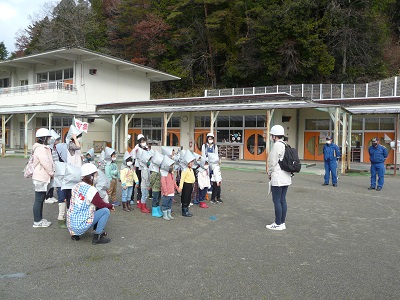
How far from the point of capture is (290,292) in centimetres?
375

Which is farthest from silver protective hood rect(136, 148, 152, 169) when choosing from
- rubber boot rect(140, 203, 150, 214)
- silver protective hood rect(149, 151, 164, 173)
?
rubber boot rect(140, 203, 150, 214)

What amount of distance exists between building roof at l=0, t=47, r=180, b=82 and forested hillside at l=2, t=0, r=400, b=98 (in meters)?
9.28

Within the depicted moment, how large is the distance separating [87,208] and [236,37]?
36.0m

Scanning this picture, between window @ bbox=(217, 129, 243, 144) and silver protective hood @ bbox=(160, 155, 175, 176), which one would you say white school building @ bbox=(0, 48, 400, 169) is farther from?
silver protective hood @ bbox=(160, 155, 175, 176)

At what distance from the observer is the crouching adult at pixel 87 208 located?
5137mm

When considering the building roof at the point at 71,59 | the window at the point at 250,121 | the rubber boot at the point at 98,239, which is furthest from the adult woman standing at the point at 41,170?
the building roof at the point at 71,59

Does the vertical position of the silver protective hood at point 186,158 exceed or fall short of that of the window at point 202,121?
it falls short

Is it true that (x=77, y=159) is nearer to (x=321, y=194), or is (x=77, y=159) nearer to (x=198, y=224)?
(x=198, y=224)

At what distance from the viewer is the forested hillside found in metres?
32.2

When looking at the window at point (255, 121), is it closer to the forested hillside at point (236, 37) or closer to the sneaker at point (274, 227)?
the forested hillside at point (236, 37)

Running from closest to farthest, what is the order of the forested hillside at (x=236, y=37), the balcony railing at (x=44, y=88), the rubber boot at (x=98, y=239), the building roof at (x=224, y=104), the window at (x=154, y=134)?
1. the rubber boot at (x=98, y=239)
2. the building roof at (x=224, y=104)
3. the window at (x=154, y=134)
4. the balcony railing at (x=44, y=88)
5. the forested hillside at (x=236, y=37)

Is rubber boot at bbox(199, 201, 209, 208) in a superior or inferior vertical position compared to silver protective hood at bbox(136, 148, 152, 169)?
inferior

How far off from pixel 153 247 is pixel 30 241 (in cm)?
195

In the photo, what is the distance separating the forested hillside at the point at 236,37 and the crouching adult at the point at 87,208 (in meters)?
30.2
